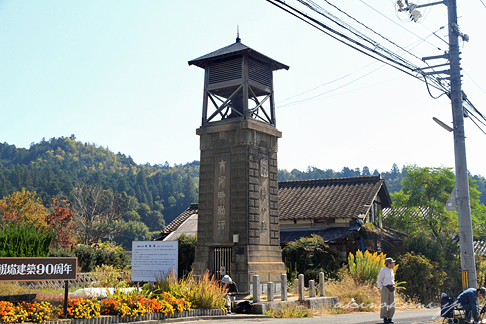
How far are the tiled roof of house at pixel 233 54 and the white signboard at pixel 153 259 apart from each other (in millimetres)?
11880

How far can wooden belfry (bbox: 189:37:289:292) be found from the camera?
77.0ft

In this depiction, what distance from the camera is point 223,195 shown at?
24.3 meters

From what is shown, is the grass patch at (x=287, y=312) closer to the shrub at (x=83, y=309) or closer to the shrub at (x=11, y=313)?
the shrub at (x=83, y=309)

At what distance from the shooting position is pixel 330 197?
33844 mm

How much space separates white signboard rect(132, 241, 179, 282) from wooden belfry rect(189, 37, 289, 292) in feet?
21.8

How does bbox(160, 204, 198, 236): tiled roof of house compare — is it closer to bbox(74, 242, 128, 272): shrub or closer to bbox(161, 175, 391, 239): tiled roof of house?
bbox(161, 175, 391, 239): tiled roof of house

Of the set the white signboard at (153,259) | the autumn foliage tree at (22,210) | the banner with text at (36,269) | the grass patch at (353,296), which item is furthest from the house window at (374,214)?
the autumn foliage tree at (22,210)

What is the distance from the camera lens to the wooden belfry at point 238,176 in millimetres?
23469

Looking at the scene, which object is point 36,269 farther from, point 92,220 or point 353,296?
point 92,220

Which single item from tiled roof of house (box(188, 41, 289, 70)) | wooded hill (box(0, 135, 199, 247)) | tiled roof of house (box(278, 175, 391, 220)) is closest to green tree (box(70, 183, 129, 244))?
tiled roof of house (box(278, 175, 391, 220))

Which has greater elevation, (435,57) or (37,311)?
(435,57)

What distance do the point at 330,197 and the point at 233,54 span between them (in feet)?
45.3

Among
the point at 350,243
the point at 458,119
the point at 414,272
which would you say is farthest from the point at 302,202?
the point at 458,119

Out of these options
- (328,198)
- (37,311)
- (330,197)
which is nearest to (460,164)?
(37,311)
